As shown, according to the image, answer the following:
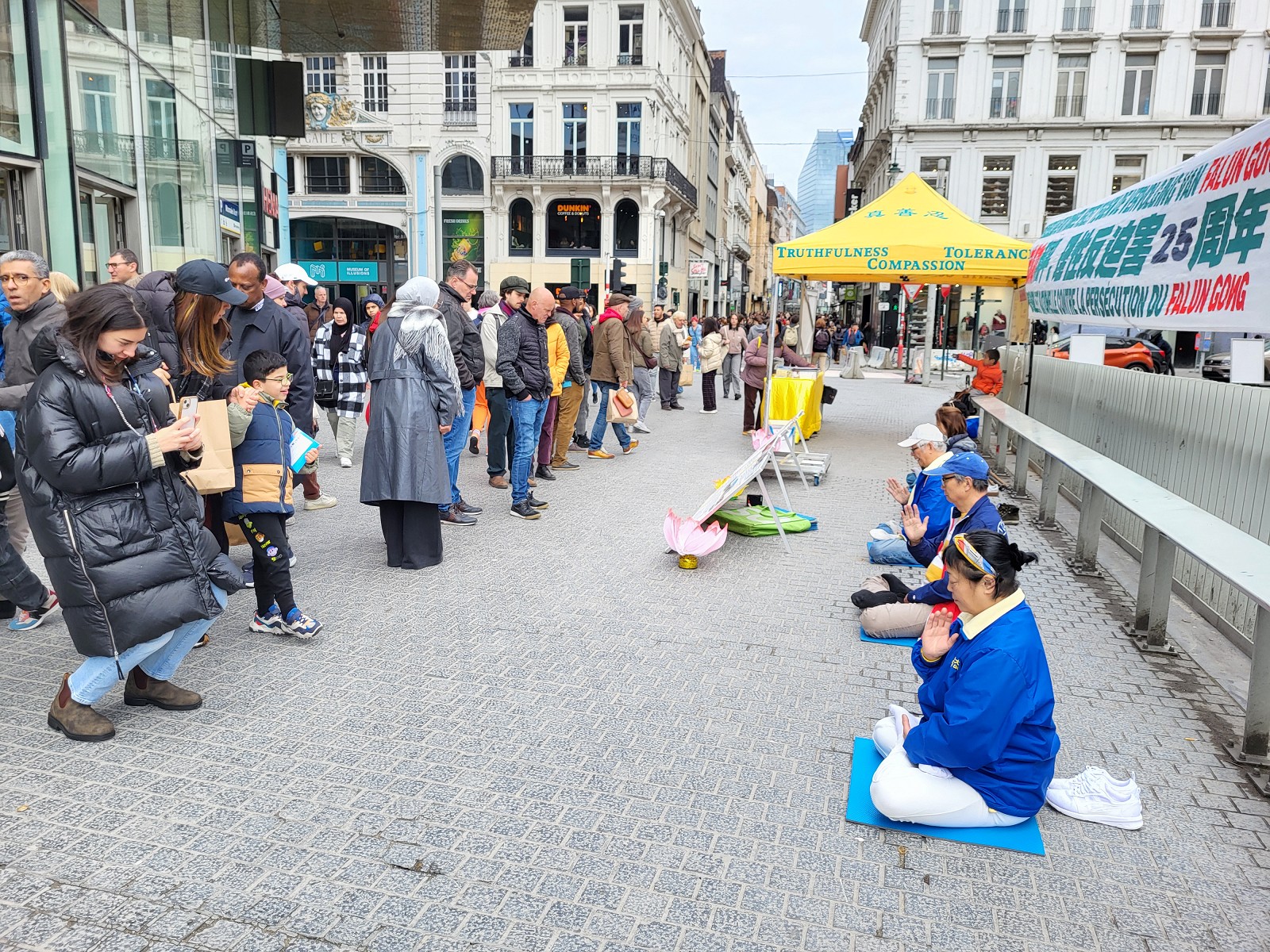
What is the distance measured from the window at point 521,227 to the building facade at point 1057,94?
52.5ft

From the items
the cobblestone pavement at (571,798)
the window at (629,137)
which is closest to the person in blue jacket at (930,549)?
the cobblestone pavement at (571,798)

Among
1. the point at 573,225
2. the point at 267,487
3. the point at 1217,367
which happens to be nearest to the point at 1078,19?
the point at 573,225

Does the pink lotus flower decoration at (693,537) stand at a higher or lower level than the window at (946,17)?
lower

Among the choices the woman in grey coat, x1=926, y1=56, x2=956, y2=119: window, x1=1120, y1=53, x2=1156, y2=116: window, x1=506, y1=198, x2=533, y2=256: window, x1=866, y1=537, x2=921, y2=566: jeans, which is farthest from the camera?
x1=506, y1=198, x2=533, y2=256: window

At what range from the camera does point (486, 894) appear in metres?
3.00

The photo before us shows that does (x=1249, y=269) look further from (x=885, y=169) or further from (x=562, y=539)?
(x=885, y=169)

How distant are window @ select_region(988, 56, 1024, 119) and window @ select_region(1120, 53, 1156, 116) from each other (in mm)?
4361

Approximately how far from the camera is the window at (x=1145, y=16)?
4025 centimetres

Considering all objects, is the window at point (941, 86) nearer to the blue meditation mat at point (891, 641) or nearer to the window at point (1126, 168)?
the window at point (1126, 168)

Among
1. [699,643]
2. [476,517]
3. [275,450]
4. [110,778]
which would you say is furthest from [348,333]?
[110,778]

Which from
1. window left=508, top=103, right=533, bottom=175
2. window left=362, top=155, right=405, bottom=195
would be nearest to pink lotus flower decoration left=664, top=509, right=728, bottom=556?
window left=508, top=103, right=533, bottom=175

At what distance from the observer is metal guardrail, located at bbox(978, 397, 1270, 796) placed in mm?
3979

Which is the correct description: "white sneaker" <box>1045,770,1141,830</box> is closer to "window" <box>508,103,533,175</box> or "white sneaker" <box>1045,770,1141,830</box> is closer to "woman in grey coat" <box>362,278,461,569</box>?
"woman in grey coat" <box>362,278,461,569</box>

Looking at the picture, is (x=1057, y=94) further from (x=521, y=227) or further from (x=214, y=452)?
(x=214, y=452)
